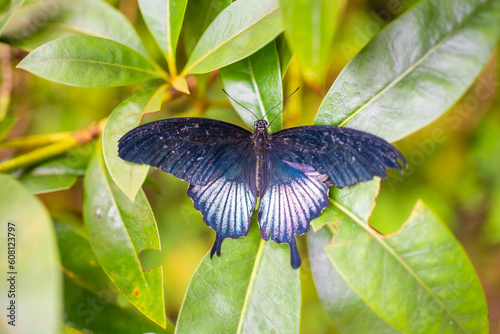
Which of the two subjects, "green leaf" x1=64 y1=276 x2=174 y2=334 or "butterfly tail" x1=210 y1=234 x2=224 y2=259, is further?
"green leaf" x1=64 y1=276 x2=174 y2=334

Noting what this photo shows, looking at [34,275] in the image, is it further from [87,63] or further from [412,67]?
[412,67]

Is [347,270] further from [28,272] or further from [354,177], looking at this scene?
[28,272]

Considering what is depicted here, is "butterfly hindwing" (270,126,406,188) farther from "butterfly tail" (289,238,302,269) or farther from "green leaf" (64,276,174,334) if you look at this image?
"green leaf" (64,276,174,334)

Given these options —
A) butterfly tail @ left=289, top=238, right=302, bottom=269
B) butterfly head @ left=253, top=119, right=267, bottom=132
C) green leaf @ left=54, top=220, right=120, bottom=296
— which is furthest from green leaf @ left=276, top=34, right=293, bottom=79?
green leaf @ left=54, top=220, right=120, bottom=296

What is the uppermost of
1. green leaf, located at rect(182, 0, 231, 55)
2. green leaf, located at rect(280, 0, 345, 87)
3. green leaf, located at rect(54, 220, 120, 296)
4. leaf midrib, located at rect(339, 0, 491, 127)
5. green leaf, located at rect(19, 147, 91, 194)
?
green leaf, located at rect(182, 0, 231, 55)

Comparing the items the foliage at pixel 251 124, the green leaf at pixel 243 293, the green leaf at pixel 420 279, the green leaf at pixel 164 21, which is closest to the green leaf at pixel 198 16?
the foliage at pixel 251 124

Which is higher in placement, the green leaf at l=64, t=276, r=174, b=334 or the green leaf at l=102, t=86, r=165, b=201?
the green leaf at l=102, t=86, r=165, b=201
